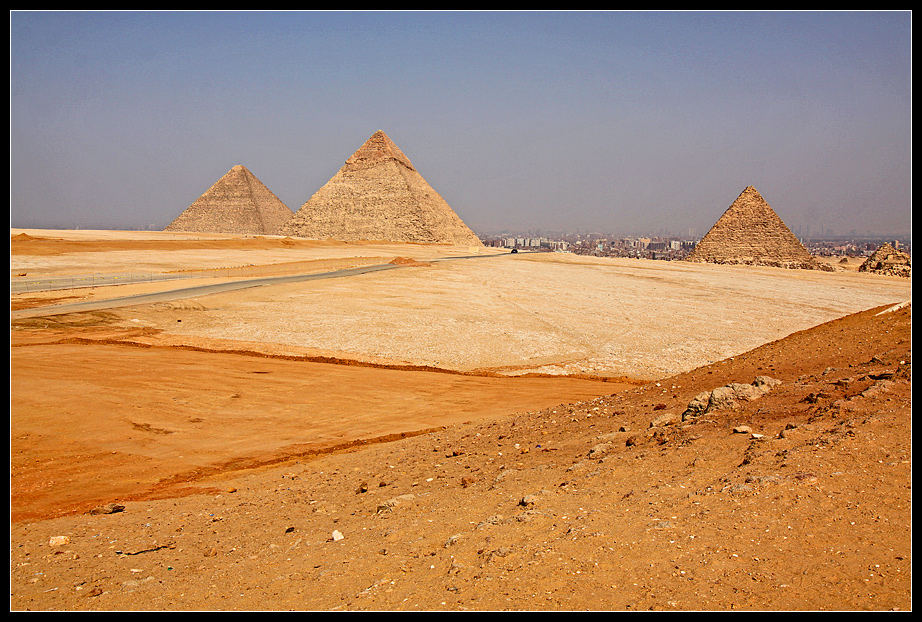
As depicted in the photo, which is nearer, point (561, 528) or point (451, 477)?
point (561, 528)

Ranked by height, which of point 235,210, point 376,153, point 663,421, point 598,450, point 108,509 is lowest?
point 108,509

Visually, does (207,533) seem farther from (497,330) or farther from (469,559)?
(497,330)

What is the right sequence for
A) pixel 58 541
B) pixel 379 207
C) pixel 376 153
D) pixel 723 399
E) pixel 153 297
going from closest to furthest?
pixel 58 541, pixel 723 399, pixel 153 297, pixel 379 207, pixel 376 153

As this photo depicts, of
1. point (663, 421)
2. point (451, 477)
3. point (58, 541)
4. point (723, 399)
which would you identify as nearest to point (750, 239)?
point (723, 399)

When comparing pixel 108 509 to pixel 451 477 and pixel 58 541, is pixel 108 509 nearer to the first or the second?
pixel 58 541

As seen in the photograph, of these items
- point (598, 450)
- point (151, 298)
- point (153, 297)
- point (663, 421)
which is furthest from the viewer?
point (153, 297)

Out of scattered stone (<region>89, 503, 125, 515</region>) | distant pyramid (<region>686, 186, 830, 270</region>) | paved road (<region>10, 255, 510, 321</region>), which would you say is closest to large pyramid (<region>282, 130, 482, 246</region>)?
distant pyramid (<region>686, 186, 830, 270</region>)

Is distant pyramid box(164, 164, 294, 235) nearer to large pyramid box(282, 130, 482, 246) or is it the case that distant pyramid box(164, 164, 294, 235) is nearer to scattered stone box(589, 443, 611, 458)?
large pyramid box(282, 130, 482, 246)
